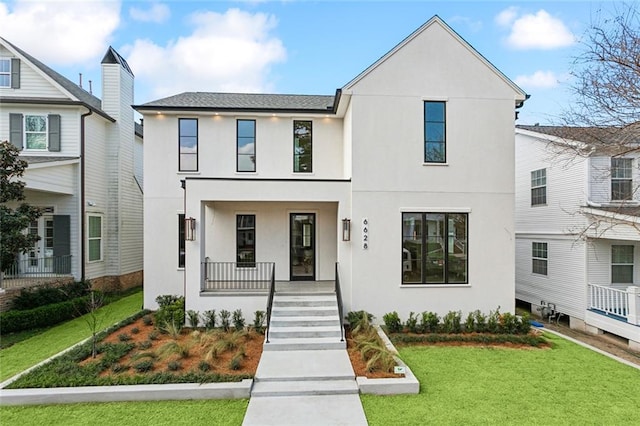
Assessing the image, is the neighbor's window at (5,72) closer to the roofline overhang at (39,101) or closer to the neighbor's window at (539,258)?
the roofline overhang at (39,101)

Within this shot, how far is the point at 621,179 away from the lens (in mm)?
11211

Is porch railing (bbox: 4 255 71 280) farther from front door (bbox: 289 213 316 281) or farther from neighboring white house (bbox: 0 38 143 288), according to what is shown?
front door (bbox: 289 213 316 281)

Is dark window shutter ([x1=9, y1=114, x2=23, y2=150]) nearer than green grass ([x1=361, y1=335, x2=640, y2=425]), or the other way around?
green grass ([x1=361, y1=335, x2=640, y2=425])

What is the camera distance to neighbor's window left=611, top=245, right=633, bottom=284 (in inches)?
440

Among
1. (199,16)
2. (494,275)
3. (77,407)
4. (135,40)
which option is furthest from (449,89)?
(135,40)

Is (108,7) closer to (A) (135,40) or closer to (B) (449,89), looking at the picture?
(A) (135,40)

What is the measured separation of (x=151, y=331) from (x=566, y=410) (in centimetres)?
927

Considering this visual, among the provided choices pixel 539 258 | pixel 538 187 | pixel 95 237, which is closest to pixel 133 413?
pixel 95 237

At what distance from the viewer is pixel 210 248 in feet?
36.7


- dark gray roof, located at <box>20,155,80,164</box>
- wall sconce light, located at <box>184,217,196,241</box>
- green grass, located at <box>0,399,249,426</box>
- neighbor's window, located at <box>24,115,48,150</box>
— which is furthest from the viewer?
neighbor's window, located at <box>24,115,48,150</box>

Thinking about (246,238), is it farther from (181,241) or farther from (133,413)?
(133,413)

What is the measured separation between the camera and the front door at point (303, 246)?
1144cm

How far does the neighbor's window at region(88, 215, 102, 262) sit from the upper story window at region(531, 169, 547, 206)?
18.7 meters

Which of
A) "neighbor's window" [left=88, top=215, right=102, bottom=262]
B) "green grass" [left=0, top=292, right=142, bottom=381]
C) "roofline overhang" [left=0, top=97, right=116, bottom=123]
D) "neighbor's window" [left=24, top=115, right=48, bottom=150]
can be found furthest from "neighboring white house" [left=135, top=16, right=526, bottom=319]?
"neighbor's window" [left=24, top=115, right=48, bottom=150]
